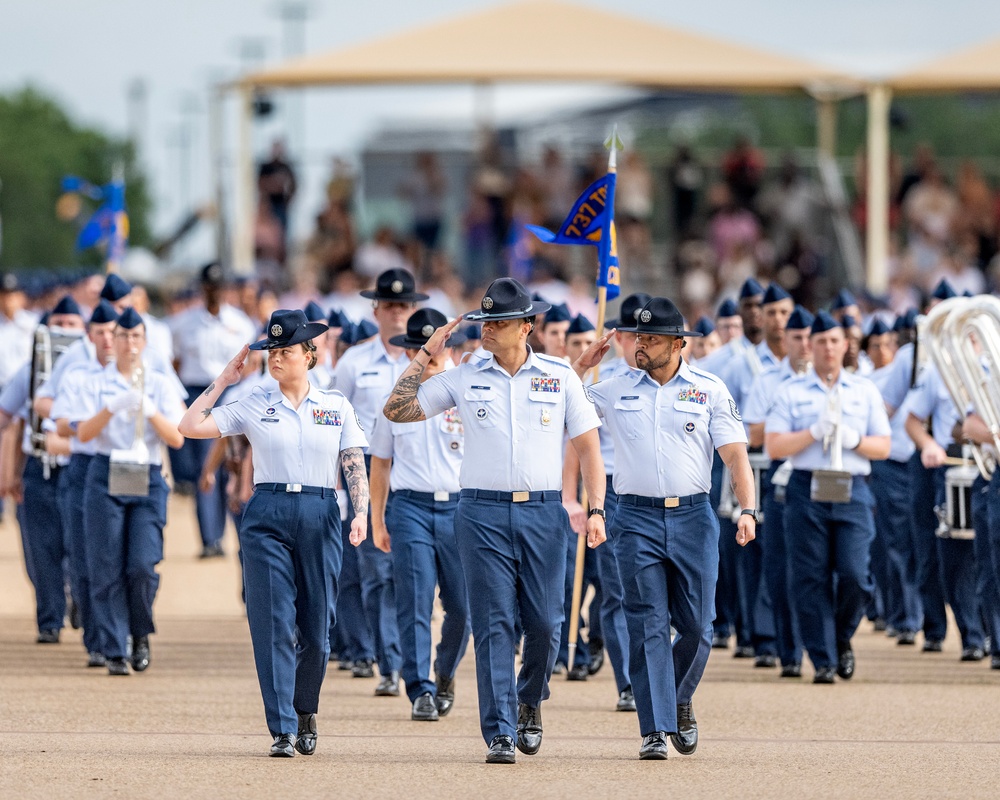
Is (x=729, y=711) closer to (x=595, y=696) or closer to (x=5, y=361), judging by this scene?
(x=595, y=696)

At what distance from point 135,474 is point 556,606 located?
156 inches

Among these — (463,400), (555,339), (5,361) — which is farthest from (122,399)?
(5,361)

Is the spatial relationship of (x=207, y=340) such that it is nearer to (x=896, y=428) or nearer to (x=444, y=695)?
(x=896, y=428)

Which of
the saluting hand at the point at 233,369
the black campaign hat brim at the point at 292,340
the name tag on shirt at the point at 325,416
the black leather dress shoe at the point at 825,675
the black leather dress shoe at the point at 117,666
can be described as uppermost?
the black campaign hat brim at the point at 292,340

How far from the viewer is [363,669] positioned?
13.8 meters

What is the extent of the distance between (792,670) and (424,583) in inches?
116

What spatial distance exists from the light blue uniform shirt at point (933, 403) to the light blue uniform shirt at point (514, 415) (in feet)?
15.9

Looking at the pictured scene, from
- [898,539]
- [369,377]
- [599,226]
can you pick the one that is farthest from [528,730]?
[898,539]

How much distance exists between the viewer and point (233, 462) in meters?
14.9

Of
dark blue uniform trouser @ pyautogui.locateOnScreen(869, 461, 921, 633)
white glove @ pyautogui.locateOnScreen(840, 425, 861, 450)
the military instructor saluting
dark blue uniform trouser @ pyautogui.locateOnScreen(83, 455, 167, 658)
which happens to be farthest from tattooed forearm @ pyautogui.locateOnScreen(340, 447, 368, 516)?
dark blue uniform trouser @ pyautogui.locateOnScreen(869, 461, 921, 633)

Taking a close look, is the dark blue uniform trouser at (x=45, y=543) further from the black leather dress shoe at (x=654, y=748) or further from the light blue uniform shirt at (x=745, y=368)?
the black leather dress shoe at (x=654, y=748)

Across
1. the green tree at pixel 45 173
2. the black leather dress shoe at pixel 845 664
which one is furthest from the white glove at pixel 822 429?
the green tree at pixel 45 173

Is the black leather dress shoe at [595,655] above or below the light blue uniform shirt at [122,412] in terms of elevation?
below

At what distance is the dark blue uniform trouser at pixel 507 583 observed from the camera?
10.1 meters
